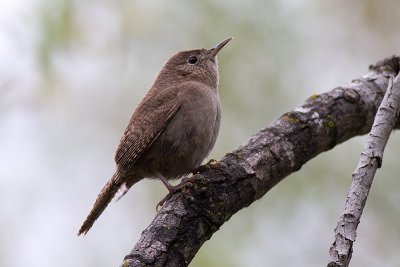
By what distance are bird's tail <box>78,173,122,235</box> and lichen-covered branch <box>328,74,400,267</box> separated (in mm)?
1819

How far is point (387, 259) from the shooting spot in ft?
18.1

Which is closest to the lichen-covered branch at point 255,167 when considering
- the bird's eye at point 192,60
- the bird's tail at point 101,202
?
the bird's tail at point 101,202

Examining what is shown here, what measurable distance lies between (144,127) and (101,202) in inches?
23.8

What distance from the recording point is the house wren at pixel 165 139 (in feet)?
14.0

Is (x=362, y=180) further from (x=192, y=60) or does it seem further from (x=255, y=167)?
(x=192, y=60)

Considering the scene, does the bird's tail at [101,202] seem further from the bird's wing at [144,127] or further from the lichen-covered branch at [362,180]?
the lichen-covered branch at [362,180]

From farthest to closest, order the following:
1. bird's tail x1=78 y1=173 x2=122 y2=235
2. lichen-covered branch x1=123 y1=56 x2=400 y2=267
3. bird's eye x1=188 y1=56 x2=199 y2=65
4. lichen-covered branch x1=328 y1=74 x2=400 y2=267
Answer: bird's eye x1=188 y1=56 x2=199 y2=65 → bird's tail x1=78 y1=173 x2=122 y2=235 → lichen-covered branch x1=123 y1=56 x2=400 y2=267 → lichen-covered branch x1=328 y1=74 x2=400 y2=267

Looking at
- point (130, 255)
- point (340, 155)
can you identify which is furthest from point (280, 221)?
point (130, 255)

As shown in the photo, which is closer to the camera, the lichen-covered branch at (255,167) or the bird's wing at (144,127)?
the lichen-covered branch at (255,167)

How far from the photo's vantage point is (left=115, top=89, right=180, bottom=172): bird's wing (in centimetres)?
425

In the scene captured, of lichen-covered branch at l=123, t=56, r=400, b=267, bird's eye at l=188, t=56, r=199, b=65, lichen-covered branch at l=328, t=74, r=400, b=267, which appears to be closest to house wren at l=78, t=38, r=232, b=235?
lichen-covered branch at l=123, t=56, r=400, b=267

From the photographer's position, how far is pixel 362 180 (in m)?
3.07

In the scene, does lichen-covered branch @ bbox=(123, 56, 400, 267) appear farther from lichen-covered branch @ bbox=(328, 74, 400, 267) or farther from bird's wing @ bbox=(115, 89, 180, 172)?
lichen-covered branch @ bbox=(328, 74, 400, 267)

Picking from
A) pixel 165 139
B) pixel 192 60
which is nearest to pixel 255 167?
pixel 165 139
